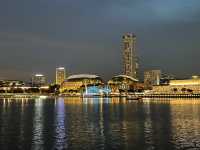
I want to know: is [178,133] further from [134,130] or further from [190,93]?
[190,93]

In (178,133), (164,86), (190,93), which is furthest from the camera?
(164,86)

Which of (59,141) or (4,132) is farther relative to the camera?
(4,132)

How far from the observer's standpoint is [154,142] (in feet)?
79.7

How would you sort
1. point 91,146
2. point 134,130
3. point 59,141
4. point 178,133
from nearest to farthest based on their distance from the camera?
point 91,146 → point 59,141 → point 178,133 → point 134,130

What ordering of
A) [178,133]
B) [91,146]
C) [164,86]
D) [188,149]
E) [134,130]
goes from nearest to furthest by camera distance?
[188,149] < [91,146] < [178,133] < [134,130] < [164,86]

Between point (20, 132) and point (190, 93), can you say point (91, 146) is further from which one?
point (190, 93)

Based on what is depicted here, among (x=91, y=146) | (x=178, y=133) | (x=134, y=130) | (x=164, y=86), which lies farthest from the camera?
(x=164, y=86)

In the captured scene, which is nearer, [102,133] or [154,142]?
[154,142]

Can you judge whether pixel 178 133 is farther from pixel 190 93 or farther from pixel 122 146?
pixel 190 93

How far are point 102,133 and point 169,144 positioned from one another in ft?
21.7

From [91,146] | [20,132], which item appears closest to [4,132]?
[20,132]

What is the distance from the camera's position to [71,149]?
22.3m

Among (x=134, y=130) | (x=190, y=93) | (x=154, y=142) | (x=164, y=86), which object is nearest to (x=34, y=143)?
(x=154, y=142)

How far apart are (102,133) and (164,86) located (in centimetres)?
15502
